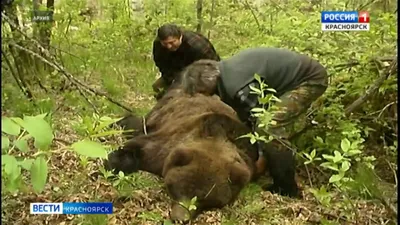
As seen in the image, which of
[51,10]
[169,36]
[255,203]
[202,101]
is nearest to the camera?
[255,203]

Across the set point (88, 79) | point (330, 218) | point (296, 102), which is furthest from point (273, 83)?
point (88, 79)

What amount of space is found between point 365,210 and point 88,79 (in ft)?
10.1

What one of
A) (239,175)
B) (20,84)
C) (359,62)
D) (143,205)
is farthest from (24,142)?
(359,62)

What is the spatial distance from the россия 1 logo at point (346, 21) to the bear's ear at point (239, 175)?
106 cm

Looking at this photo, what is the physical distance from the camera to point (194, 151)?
3.79m

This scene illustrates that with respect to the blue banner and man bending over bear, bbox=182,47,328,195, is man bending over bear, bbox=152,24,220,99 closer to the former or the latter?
man bending over bear, bbox=182,47,328,195

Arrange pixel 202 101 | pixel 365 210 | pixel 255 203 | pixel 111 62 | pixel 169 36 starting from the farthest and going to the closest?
pixel 111 62 < pixel 169 36 < pixel 202 101 < pixel 255 203 < pixel 365 210

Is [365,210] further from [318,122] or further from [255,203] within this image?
[318,122]

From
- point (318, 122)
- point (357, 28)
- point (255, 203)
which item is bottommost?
point (255, 203)

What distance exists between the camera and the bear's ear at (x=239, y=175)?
377 centimetres

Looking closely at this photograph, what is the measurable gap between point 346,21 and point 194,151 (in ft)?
4.08

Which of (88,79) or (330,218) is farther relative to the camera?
(88,79)

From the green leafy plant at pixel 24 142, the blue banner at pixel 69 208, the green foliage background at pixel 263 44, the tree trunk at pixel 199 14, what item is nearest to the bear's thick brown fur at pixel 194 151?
the green foliage background at pixel 263 44

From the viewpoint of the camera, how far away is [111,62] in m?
6.72
